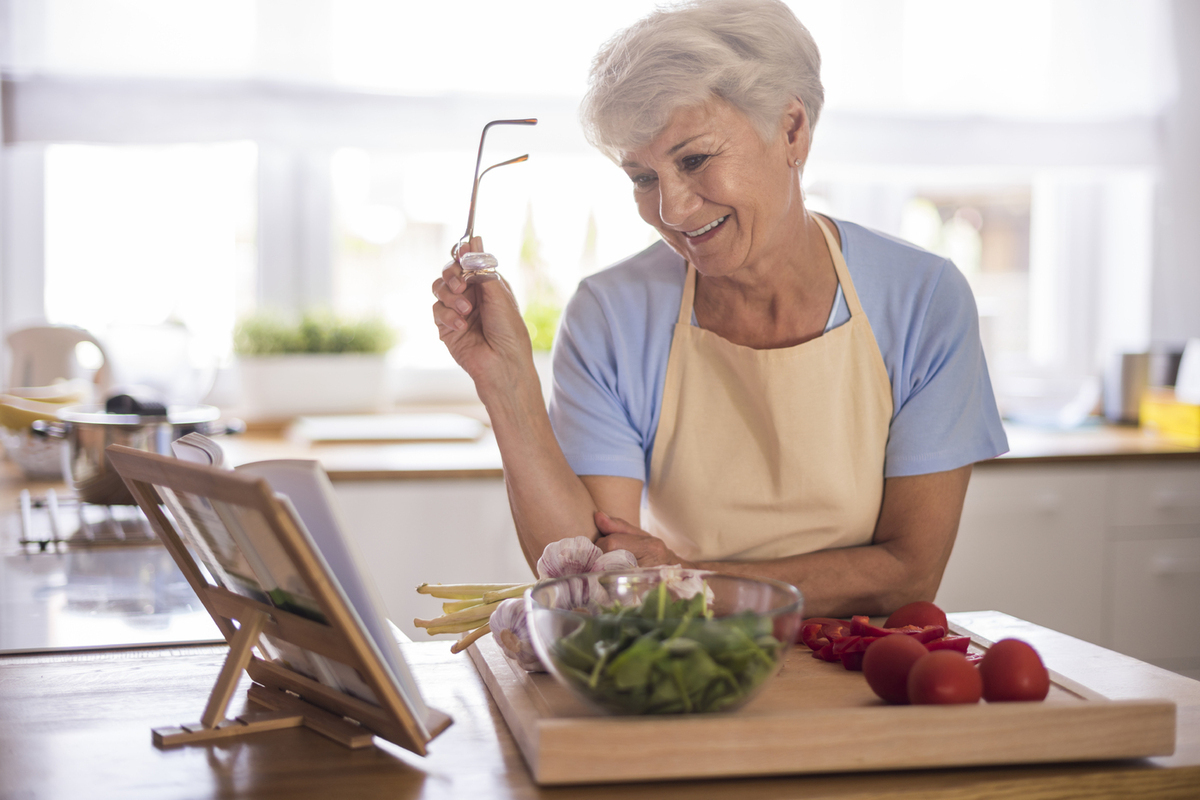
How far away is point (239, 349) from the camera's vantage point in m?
2.71

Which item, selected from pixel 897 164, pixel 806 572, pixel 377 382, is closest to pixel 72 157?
pixel 377 382

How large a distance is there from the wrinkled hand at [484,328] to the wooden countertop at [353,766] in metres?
0.48

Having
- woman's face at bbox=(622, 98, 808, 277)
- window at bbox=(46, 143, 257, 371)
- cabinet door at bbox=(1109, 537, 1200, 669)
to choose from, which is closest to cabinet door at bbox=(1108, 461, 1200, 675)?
cabinet door at bbox=(1109, 537, 1200, 669)

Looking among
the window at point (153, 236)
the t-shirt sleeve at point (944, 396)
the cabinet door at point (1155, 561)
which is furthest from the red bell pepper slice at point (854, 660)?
the window at point (153, 236)

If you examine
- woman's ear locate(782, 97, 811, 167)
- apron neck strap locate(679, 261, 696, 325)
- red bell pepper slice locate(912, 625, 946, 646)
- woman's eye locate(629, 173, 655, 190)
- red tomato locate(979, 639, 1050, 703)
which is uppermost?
woman's ear locate(782, 97, 811, 167)

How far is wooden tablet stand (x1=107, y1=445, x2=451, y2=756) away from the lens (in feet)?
2.20

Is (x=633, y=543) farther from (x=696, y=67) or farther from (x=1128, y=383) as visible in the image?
(x=1128, y=383)

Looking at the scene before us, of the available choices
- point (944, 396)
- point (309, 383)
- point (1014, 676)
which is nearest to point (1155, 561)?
point (944, 396)

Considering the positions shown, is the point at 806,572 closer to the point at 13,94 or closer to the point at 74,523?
the point at 74,523

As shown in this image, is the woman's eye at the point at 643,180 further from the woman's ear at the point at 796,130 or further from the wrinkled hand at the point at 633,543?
the wrinkled hand at the point at 633,543

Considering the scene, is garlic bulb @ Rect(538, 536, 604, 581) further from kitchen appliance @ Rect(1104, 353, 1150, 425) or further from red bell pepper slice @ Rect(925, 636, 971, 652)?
kitchen appliance @ Rect(1104, 353, 1150, 425)

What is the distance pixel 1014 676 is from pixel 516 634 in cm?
38

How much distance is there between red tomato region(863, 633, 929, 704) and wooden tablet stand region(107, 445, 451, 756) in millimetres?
323

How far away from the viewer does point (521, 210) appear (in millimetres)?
3059
